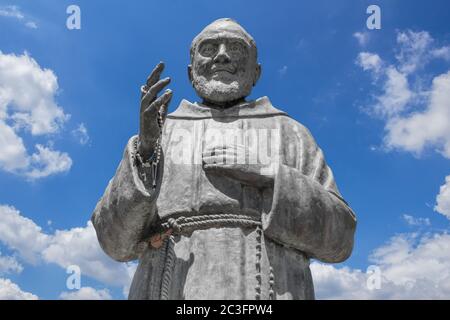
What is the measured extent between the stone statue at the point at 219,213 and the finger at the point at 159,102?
0.03 feet

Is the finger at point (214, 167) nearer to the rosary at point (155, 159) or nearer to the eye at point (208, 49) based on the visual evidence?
the rosary at point (155, 159)

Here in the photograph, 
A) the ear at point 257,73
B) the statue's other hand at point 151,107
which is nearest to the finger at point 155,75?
the statue's other hand at point 151,107

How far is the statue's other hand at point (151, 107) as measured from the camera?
19.7 feet

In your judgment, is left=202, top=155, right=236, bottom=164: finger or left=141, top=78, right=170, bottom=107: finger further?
left=202, top=155, right=236, bottom=164: finger

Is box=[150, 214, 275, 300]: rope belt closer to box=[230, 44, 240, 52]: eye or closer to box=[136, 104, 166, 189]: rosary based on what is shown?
box=[136, 104, 166, 189]: rosary

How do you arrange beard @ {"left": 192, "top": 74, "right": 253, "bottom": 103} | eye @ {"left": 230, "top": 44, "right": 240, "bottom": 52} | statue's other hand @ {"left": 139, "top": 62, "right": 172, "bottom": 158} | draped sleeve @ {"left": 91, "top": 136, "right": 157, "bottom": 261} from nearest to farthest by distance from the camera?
Answer: statue's other hand @ {"left": 139, "top": 62, "right": 172, "bottom": 158} < draped sleeve @ {"left": 91, "top": 136, "right": 157, "bottom": 261} < beard @ {"left": 192, "top": 74, "right": 253, "bottom": 103} < eye @ {"left": 230, "top": 44, "right": 240, "bottom": 52}

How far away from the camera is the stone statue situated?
5.94 m

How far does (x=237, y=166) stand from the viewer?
6.26 meters

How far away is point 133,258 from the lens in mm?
6672

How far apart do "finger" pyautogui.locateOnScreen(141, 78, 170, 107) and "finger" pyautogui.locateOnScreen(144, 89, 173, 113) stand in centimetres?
7

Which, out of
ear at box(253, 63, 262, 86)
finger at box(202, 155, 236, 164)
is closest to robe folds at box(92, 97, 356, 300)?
finger at box(202, 155, 236, 164)

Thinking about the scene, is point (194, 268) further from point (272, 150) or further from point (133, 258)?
point (272, 150)
